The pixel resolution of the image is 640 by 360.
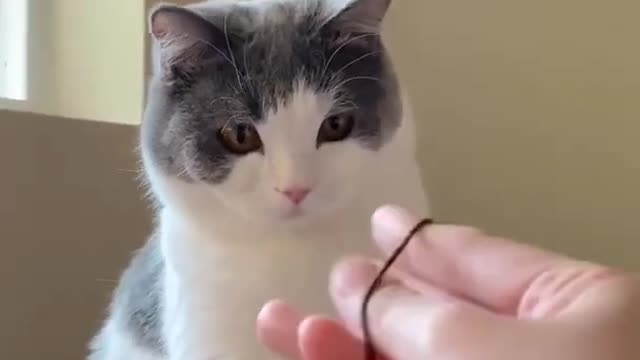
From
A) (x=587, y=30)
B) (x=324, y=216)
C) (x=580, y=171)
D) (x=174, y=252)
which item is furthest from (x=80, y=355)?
(x=587, y=30)

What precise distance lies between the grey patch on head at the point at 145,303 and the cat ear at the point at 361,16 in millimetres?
298

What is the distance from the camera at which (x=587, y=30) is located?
1521mm

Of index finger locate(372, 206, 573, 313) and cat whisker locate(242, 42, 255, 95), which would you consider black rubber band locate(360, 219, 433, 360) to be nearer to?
index finger locate(372, 206, 573, 313)

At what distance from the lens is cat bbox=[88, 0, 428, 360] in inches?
33.3

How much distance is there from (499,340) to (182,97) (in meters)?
0.58

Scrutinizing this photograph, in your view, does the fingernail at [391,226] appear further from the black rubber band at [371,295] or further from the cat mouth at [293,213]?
the cat mouth at [293,213]

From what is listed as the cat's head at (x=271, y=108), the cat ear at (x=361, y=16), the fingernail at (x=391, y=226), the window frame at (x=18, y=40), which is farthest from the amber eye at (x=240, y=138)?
the window frame at (x=18, y=40)

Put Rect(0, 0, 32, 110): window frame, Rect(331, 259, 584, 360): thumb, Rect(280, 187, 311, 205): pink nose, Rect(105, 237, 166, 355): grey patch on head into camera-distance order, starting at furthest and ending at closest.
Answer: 1. Rect(0, 0, 32, 110): window frame
2. Rect(105, 237, 166, 355): grey patch on head
3. Rect(280, 187, 311, 205): pink nose
4. Rect(331, 259, 584, 360): thumb

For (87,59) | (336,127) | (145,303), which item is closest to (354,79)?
(336,127)

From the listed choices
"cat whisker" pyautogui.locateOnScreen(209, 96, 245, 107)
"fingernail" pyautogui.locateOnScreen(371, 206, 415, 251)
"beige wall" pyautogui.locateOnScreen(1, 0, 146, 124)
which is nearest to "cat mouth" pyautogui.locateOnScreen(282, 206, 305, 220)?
"cat whisker" pyautogui.locateOnScreen(209, 96, 245, 107)

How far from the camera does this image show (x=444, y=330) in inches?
15.5

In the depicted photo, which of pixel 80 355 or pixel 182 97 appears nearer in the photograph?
pixel 182 97

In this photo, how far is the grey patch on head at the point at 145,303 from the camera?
3.11 feet

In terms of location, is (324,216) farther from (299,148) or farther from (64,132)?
(64,132)
